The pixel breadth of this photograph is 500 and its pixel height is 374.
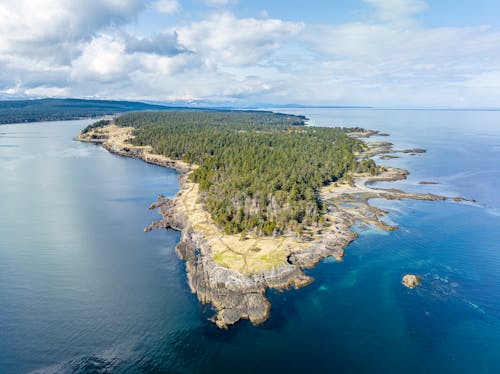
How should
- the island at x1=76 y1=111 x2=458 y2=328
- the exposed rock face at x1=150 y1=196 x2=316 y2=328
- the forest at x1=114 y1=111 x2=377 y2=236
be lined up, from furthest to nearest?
1. the forest at x1=114 y1=111 x2=377 y2=236
2. the island at x1=76 y1=111 x2=458 y2=328
3. the exposed rock face at x1=150 y1=196 x2=316 y2=328

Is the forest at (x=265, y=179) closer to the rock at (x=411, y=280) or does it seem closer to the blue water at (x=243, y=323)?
the blue water at (x=243, y=323)

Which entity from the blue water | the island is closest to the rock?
the blue water

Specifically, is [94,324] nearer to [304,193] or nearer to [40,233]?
[40,233]

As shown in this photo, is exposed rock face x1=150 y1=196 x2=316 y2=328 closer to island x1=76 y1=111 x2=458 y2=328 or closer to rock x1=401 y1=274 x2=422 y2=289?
island x1=76 y1=111 x2=458 y2=328

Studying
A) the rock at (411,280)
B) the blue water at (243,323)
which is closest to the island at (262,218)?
the blue water at (243,323)

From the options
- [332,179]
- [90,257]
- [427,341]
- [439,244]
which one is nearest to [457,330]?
[427,341]

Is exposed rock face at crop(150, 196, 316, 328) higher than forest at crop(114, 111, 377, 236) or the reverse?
the reverse

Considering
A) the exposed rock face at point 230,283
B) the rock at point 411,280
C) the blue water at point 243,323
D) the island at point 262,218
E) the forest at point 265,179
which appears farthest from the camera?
the forest at point 265,179
